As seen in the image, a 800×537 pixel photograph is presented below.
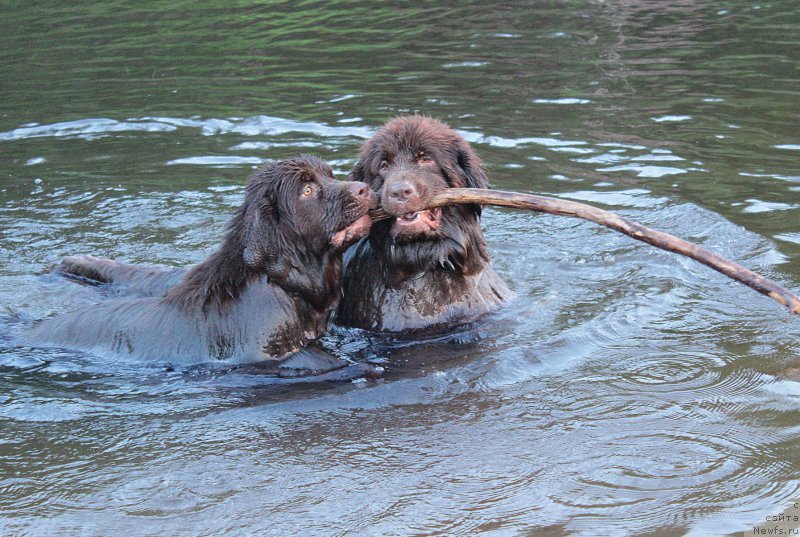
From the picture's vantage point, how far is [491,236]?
9.88 metres

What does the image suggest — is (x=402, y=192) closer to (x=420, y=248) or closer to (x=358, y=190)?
(x=358, y=190)

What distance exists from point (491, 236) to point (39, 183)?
533cm

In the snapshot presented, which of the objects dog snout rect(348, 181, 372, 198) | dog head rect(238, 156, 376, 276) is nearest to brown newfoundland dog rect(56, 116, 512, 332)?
dog snout rect(348, 181, 372, 198)

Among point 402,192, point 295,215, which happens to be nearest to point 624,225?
point 402,192

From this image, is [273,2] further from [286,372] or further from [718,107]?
[286,372]

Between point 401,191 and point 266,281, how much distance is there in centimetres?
114

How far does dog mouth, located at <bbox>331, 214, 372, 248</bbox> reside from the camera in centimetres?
709

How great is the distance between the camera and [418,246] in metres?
7.55

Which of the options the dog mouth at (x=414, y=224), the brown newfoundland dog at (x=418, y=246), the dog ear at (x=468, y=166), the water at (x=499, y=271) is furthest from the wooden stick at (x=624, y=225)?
the water at (x=499, y=271)

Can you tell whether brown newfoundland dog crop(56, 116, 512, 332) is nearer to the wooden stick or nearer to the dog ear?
the dog ear

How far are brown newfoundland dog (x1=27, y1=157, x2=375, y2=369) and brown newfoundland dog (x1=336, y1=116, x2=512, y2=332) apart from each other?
37 centimetres

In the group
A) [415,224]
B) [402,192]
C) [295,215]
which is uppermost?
[402,192]

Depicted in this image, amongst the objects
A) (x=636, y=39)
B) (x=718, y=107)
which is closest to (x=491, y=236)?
(x=718, y=107)

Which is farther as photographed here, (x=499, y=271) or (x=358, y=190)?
(x=499, y=271)
